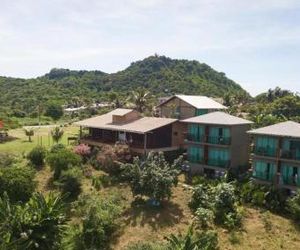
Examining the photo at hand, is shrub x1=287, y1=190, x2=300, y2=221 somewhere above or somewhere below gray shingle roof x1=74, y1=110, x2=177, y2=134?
below

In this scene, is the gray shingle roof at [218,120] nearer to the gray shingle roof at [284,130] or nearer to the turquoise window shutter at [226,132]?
the turquoise window shutter at [226,132]

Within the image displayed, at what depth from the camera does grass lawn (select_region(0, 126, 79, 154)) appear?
6372 centimetres

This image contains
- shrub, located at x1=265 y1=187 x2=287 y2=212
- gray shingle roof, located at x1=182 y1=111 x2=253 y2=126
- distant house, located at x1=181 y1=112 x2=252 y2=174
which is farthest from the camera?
gray shingle roof, located at x1=182 y1=111 x2=253 y2=126

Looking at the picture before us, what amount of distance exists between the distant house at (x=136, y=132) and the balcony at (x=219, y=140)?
7.48 meters

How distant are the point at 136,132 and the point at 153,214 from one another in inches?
561

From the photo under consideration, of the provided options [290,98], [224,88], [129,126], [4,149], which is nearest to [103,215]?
[129,126]

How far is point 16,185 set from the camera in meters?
44.8

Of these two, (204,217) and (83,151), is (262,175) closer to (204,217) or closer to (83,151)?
(204,217)

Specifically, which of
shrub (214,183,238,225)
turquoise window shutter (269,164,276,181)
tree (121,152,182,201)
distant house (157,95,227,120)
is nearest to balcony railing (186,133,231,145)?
turquoise window shutter (269,164,276,181)

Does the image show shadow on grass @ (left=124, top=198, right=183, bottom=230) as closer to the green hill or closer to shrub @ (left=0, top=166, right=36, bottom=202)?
shrub @ (left=0, top=166, right=36, bottom=202)

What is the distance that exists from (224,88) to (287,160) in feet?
382

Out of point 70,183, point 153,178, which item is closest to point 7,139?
point 70,183

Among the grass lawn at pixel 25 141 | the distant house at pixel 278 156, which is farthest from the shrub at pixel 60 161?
the distant house at pixel 278 156

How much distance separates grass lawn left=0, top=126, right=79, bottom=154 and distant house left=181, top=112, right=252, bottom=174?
2401cm
